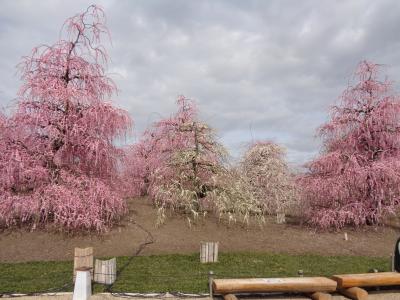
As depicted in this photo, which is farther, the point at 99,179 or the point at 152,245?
the point at 99,179

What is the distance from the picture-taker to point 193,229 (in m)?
14.1

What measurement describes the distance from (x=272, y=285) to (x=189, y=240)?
7.63 m

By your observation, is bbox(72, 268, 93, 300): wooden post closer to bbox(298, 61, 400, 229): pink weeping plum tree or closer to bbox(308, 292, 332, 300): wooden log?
bbox(308, 292, 332, 300): wooden log

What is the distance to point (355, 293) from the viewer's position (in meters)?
6.01

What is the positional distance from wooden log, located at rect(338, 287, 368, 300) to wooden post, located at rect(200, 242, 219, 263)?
5200 mm

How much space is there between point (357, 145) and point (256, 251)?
5971 mm

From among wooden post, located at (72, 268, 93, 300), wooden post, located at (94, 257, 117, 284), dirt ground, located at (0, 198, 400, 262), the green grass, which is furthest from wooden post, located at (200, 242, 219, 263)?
wooden post, located at (72, 268, 93, 300)

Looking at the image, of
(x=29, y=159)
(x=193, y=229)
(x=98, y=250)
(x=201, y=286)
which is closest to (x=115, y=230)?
(x=98, y=250)

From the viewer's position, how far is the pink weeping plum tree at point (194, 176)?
15.0 m

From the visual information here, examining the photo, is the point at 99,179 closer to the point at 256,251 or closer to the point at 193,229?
the point at 193,229

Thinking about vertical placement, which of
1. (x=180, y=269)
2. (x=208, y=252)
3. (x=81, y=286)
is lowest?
(x=180, y=269)

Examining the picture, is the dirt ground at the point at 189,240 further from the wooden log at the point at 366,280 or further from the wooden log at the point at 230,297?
the wooden log at the point at 230,297

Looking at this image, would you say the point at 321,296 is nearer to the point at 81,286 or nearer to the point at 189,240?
the point at 81,286

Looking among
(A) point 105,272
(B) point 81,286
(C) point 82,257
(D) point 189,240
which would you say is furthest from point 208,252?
(B) point 81,286
